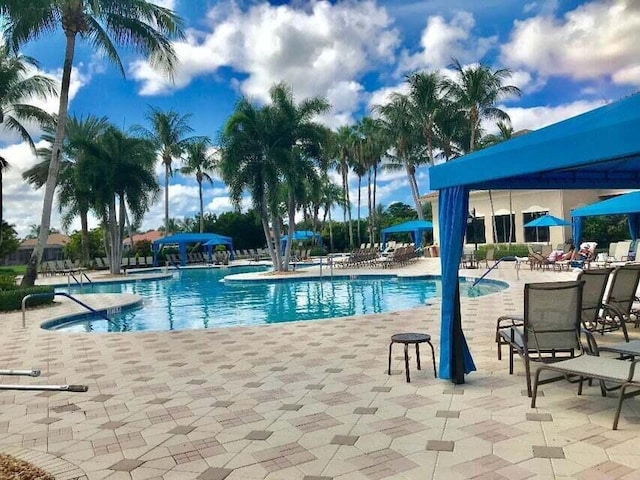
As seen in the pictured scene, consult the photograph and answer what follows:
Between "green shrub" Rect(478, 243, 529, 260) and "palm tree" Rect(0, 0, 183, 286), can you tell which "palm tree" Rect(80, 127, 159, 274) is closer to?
A: "palm tree" Rect(0, 0, 183, 286)

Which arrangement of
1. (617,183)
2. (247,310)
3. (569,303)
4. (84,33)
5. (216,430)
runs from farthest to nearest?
(84,33)
(247,310)
(617,183)
(569,303)
(216,430)

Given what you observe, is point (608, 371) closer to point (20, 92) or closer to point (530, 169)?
point (530, 169)

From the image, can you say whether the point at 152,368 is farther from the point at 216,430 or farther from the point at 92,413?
the point at 216,430

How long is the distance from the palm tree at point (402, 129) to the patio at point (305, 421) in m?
27.9

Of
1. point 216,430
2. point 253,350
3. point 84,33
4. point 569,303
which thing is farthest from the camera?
point 84,33

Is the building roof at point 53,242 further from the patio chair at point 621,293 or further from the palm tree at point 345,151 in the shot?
the patio chair at point 621,293

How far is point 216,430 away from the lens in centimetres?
423

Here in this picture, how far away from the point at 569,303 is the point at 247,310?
31.8ft

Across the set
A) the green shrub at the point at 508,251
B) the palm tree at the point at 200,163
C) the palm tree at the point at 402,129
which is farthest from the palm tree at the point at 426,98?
the palm tree at the point at 200,163

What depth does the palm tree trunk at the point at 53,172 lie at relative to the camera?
1559 cm

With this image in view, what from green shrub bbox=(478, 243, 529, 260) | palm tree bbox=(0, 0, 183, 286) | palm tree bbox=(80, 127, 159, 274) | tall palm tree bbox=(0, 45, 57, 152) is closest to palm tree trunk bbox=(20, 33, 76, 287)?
palm tree bbox=(0, 0, 183, 286)

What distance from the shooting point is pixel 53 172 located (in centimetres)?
1570

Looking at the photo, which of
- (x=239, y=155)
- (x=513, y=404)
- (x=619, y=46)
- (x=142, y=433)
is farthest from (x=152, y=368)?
(x=239, y=155)

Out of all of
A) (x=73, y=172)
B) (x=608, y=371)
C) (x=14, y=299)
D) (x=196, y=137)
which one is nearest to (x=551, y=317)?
(x=608, y=371)
